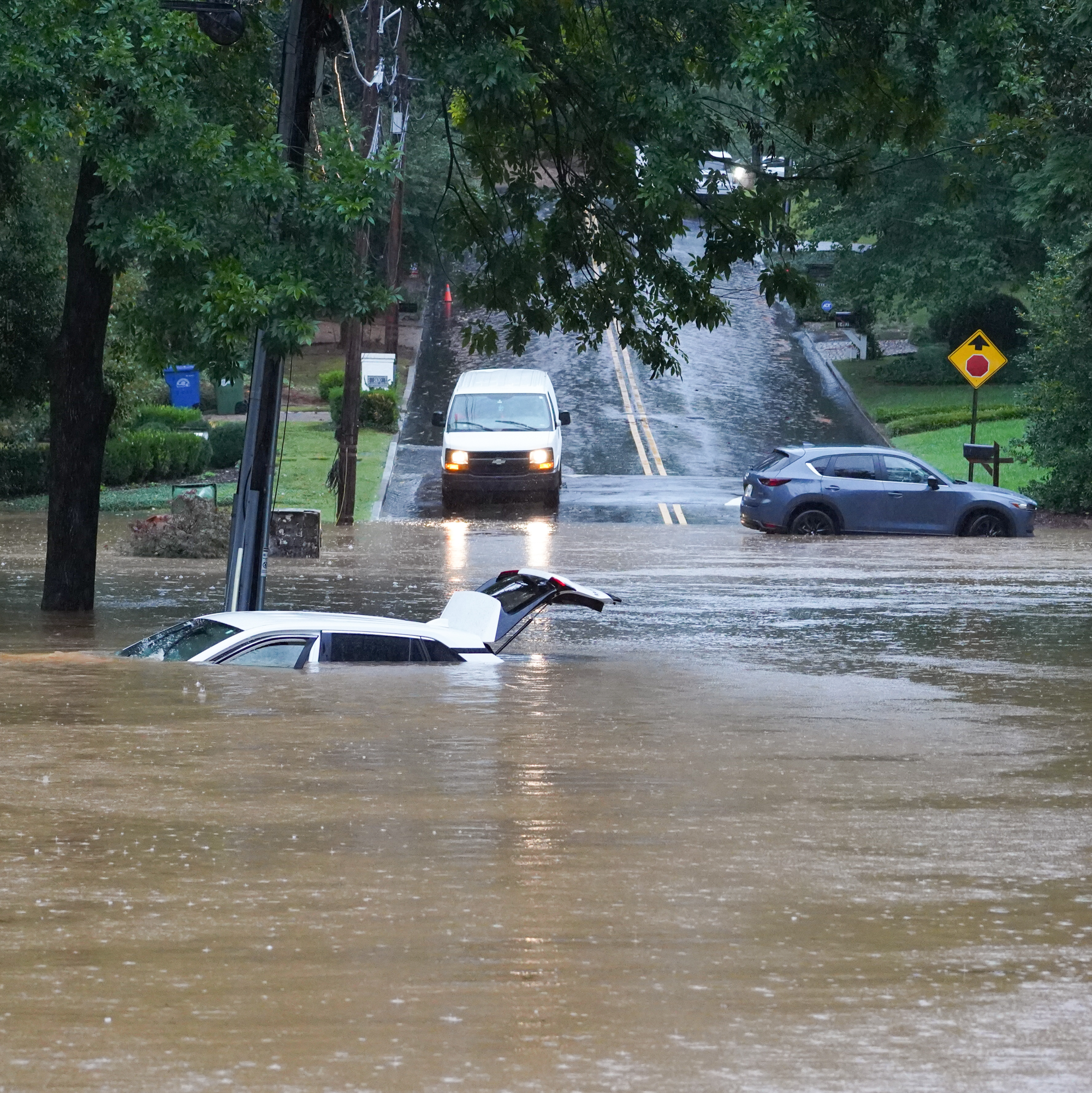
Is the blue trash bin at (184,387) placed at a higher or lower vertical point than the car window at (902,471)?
higher

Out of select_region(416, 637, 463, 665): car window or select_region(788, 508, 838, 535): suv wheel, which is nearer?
select_region(416, 637, 463, 665): car window

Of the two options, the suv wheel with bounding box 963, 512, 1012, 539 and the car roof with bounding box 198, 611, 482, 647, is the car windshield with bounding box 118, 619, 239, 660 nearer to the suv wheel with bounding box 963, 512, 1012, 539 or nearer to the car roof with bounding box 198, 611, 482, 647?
the car roof with bounding box 198, 611, 482, 647

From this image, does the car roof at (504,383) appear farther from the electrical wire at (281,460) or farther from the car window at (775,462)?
the car window at (775,462)

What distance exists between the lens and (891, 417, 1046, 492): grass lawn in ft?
119

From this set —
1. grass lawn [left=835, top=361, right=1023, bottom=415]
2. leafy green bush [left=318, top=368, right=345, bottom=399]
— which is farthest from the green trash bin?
grass lawn [left=835, top=361, right=1023, bottom=415]

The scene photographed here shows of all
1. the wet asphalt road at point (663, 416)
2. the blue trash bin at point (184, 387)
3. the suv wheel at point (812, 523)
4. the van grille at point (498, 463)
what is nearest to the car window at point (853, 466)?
the suv wheel at point (812, 523)

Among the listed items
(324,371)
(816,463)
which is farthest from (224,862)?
(324,371)

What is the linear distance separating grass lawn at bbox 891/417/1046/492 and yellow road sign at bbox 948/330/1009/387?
212cm

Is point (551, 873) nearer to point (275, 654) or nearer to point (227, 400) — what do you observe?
point (275, 654)

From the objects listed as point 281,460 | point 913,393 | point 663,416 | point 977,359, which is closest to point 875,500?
point 977,359

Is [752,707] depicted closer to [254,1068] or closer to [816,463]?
[254,1068]

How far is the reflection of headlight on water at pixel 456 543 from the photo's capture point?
892 inches

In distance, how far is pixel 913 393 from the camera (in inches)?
1845

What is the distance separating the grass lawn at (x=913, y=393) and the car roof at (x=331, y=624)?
1313 inches
